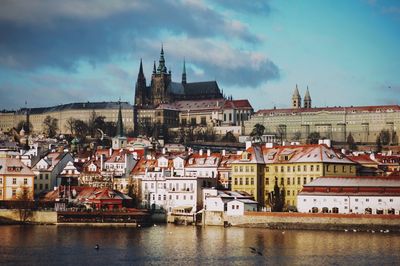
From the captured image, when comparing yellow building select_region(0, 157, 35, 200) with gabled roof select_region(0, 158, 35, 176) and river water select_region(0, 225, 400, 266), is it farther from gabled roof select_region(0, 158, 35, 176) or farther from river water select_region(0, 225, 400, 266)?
→ river water select_region(0, 225, 400, 266)

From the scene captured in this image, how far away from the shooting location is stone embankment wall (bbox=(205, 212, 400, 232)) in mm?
69500

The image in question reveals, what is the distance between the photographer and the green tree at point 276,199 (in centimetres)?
7988

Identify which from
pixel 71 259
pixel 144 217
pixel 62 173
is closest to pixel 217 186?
pixel 144 217

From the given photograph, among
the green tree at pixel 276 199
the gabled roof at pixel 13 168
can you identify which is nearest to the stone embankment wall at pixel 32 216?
the gabled roof at pixel 13 168

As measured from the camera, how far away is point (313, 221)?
72.2 m

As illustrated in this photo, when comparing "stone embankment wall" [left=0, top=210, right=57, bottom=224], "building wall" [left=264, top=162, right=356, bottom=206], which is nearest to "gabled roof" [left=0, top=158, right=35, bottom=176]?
"stone embankment wall" [left=0, top=210, right=57, bottom=224]

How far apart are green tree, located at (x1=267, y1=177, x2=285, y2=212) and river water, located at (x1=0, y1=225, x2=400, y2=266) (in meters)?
7.13

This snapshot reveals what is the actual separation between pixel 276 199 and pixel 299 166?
4.11 metres

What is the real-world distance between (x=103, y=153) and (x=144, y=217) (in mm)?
30407

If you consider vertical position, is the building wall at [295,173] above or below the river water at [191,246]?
above

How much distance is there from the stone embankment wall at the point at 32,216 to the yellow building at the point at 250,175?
1625cm

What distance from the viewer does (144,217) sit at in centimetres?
7825

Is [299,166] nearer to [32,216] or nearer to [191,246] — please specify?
[32,216]

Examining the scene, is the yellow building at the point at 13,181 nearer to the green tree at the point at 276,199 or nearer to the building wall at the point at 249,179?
the building wall at the point at 249,179
